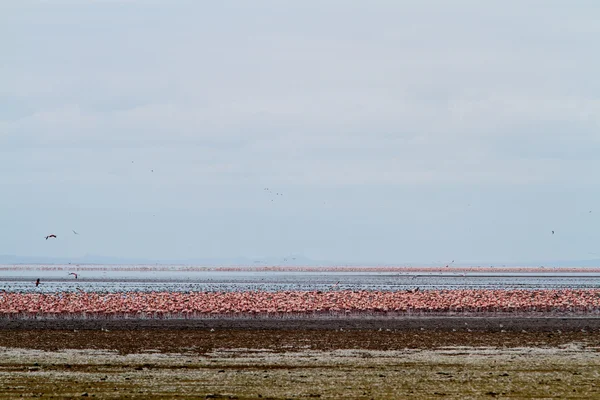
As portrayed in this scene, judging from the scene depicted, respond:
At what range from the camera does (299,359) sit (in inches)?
1128

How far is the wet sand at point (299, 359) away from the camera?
21875 millimetres

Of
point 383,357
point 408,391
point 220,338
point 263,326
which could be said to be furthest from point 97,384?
point 263,326

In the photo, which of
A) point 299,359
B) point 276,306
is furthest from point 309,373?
point 276,306

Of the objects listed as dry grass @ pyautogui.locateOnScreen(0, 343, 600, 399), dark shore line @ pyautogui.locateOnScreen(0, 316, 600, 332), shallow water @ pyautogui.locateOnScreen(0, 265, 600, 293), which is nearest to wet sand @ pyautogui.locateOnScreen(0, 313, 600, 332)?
dark shore line @ pyautogui.locateOnScreen(0, 316, 600, 332)

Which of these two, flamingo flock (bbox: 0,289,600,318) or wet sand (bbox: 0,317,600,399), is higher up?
flamingo flock (bbox: 0,289,600,318)

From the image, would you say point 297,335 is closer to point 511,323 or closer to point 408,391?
point 511,323

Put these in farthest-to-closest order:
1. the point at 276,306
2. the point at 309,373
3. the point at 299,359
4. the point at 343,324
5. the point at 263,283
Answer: the point at 263,283 < the point at 276,306 < the point at 343,324 < the point at 299,359 < the point at 309,373

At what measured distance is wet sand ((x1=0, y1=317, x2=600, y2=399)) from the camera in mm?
21875

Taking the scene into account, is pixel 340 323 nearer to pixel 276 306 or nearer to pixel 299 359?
pixel 276 306

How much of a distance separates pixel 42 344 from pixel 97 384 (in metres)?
11.9

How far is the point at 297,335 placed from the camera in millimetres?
37656

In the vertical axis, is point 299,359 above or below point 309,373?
above

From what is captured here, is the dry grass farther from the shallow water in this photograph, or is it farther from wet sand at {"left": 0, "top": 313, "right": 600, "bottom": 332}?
the shallow water

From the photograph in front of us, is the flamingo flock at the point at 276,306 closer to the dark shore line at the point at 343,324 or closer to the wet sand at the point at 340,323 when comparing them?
the wet sand at the point at 340,323
